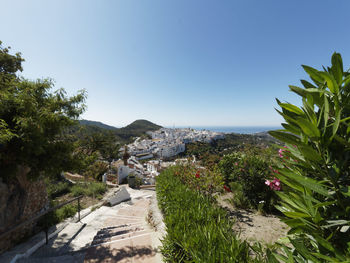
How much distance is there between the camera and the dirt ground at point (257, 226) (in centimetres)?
285

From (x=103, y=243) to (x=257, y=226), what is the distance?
11.5 ft

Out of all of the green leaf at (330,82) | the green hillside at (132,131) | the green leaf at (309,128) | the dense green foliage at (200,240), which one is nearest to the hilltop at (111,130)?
the green hillside at (132,131)

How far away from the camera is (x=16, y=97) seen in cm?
306

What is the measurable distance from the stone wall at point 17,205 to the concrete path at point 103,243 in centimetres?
79

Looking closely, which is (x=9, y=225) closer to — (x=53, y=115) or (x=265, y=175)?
(x=53, y=115)

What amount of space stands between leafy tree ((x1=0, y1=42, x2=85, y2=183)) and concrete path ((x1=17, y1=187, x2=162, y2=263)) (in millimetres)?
1740

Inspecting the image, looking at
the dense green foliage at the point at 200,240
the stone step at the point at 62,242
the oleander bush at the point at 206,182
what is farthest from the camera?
the oleander bush at the point at 206,182

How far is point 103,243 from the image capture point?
3.27 meters

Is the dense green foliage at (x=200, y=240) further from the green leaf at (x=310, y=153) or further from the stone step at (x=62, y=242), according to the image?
the stone step at (x=62, y=242)

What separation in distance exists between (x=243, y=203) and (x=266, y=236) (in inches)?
56.0

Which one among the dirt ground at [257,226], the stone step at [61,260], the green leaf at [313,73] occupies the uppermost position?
the green leaf at [313,73]

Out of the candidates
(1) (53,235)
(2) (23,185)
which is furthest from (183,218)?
(2) (23,185)

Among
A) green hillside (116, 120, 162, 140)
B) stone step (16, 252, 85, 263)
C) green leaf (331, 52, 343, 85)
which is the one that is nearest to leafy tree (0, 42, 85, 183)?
stone step (16, 252, 85, 263)

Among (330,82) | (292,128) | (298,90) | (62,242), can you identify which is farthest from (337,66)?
(62,242)
